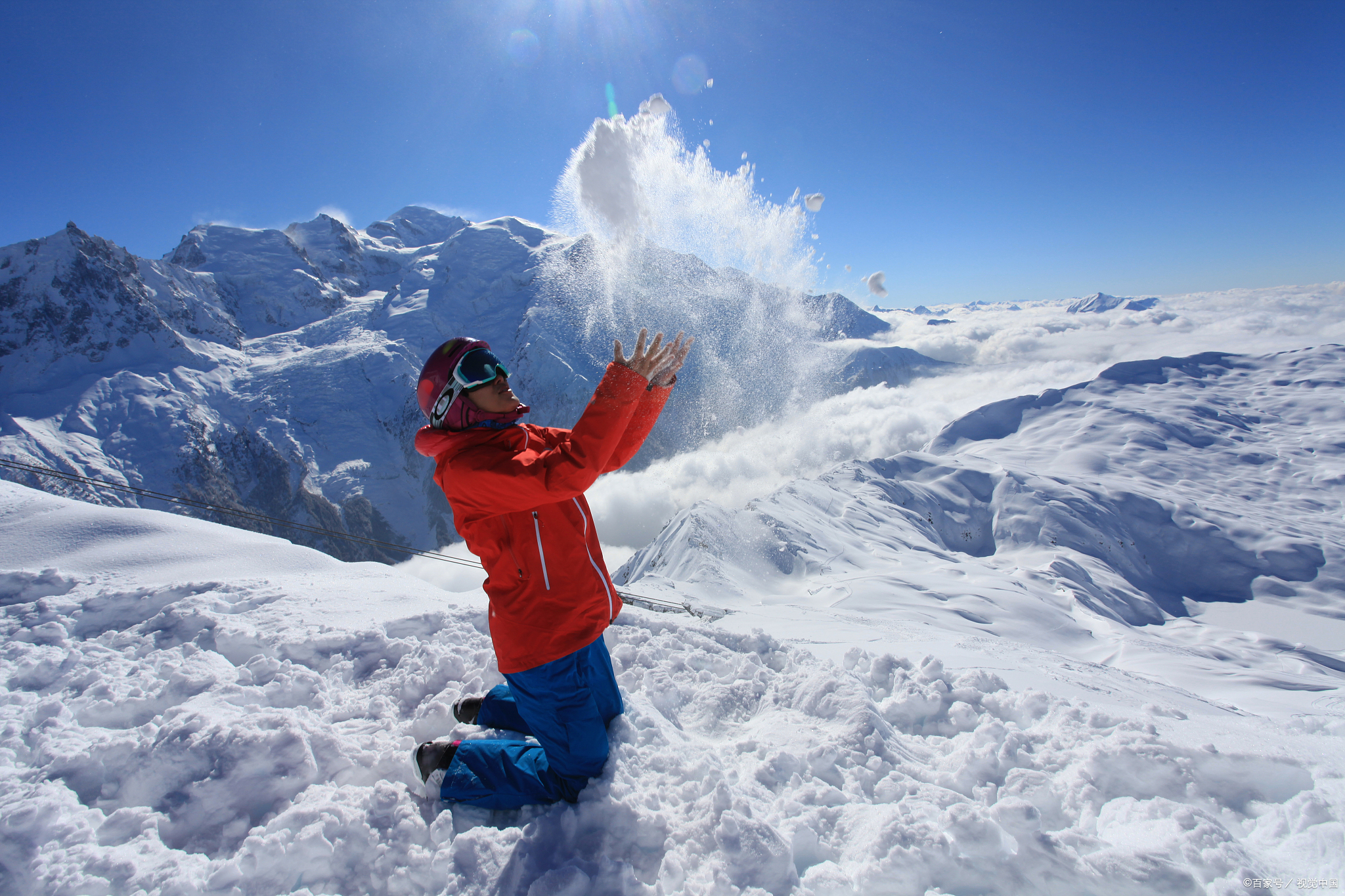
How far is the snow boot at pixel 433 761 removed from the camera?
9.05 ft

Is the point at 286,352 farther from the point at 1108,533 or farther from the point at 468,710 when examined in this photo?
the point at 1108,533

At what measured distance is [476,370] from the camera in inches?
99.0

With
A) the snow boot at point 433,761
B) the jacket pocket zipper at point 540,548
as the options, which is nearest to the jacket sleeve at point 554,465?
the jacket pocket zipper at point 540,548

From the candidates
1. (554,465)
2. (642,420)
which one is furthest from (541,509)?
(642,420)

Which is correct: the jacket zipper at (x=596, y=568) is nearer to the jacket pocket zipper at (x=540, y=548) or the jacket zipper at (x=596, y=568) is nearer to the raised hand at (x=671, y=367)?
the jacket pocket zipper at (x=540, y=548)

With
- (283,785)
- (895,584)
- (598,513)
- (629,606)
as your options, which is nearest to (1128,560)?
(895,584)

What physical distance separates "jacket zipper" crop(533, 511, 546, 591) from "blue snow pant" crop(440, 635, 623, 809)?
449mm

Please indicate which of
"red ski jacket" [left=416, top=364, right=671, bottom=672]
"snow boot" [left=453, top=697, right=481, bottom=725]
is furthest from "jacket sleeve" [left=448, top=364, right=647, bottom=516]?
"snow boot" [left=453, top=697, right=481, bottom=725]

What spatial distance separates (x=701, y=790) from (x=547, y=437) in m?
2.10

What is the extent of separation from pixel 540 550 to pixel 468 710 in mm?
1614

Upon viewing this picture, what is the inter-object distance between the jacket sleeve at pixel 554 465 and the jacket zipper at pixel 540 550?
0.60 feet

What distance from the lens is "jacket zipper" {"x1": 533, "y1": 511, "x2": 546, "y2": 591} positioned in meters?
2.56

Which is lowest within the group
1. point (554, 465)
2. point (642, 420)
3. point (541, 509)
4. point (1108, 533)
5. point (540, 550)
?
point (1108, 533)

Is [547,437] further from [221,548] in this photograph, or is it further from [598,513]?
[598,513]
